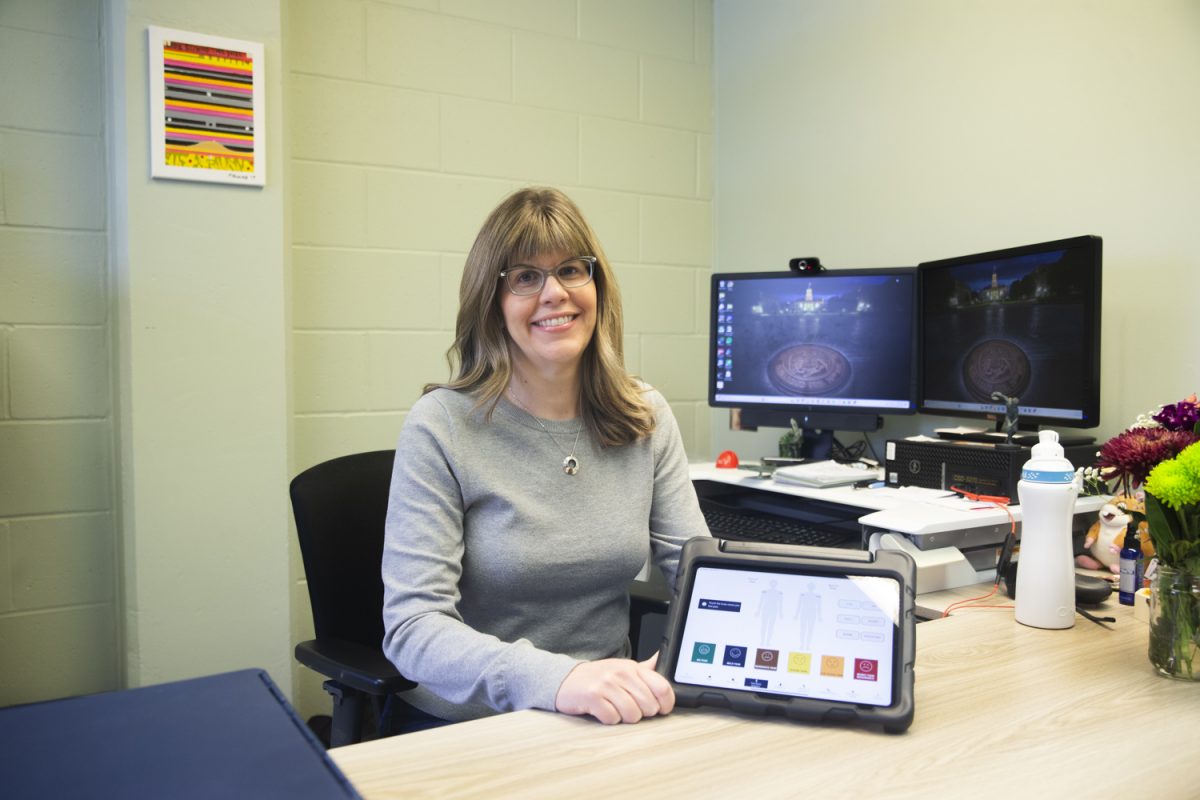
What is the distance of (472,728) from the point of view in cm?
95

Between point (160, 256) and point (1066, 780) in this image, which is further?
point (160, 256)

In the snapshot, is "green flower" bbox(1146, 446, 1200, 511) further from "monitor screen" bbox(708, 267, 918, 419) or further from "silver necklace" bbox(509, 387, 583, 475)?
"monitor screen" bbox(708, 267, 918, 419)

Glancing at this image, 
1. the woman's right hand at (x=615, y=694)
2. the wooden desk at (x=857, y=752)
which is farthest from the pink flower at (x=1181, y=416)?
the woman's right hand at (x=615, y=694)

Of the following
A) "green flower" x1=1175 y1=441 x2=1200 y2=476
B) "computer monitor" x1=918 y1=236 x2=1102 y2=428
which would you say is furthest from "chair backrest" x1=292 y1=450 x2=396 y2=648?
"computer monitor" x1=918 y1=236 x2=1102 y2=428

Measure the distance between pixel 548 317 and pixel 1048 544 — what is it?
80 cm

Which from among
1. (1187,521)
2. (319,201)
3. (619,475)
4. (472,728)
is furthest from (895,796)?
(319,201)

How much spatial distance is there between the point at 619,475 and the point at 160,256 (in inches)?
54.2

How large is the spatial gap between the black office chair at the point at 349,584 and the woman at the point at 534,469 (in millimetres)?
66

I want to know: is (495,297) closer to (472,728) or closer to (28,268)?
(472,728)

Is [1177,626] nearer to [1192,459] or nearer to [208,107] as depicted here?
[1192,459]

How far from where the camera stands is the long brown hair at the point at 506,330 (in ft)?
4.55

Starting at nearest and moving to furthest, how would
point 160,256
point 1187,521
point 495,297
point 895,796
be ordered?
point 895,796
point 1187,521
point 495,297
point 160,256

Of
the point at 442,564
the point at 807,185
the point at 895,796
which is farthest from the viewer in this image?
the point at 807,185

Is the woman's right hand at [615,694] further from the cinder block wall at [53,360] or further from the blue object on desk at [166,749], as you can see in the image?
the cinder block wall at [53,360]
